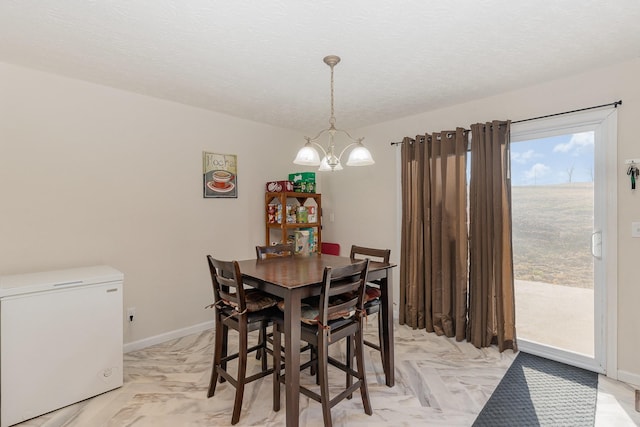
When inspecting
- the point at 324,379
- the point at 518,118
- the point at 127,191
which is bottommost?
the point at 324,379

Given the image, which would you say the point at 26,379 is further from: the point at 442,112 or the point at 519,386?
the point at 442,112

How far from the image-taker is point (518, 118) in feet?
9.65

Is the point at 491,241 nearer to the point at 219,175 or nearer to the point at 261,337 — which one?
the point at 261,337

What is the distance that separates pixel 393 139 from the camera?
388cm

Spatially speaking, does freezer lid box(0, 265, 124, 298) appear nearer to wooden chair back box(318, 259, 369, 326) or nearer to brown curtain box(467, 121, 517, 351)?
wooden chair back box(318, 259, 369, 326)

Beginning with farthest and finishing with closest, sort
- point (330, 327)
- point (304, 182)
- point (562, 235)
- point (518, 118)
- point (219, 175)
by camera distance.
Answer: point (304, 182) < point (219, 175) < point (518, 118) < point (562, 235) < point (330, 327)

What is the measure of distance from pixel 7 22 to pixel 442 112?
3.46 m

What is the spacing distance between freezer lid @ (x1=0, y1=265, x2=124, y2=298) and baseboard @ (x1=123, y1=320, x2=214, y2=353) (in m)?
0.88

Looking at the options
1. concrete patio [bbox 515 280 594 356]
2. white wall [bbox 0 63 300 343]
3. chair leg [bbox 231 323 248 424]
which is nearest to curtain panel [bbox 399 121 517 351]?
concrete patio [bbox 515 280 594 356]

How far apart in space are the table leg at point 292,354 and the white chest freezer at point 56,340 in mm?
1379

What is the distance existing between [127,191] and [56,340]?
1.33 m

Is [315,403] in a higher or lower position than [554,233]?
lower

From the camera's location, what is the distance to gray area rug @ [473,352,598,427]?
204cm

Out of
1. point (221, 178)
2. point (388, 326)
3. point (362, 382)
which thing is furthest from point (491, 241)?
point (221, 178)
